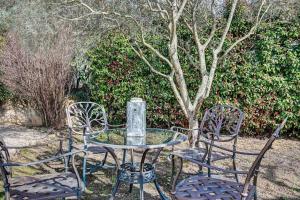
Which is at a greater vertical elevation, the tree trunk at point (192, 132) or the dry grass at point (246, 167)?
the tree trunk at point (192, 132)

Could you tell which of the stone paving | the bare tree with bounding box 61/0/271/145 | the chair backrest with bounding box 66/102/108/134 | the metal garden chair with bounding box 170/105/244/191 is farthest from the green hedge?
the chair backrest with bounding box 66/102/108/134

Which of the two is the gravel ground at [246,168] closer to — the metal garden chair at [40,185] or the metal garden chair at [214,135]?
the metal garden chair at [214,135]

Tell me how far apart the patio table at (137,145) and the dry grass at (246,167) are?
0.34 meters

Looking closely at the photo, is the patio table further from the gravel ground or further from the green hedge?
the green hedge

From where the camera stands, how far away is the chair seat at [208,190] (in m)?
2.32

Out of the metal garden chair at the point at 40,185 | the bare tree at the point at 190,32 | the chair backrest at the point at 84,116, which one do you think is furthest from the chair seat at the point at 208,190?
the bare tree at the point at 190,32

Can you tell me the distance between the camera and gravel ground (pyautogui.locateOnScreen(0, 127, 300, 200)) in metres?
3.52

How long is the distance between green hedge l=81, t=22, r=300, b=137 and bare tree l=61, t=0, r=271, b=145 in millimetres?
275

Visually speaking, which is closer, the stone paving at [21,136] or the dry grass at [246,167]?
the dry grass at [246,167]

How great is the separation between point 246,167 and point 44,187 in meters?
2.87

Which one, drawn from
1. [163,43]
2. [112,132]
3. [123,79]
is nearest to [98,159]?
[112,132]

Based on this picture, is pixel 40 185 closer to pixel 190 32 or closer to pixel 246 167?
pixel 246 167

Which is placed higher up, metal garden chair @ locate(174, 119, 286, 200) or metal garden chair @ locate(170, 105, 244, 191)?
metal garden chair @ locate(170, 105, 244, 191)

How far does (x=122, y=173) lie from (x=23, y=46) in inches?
176
